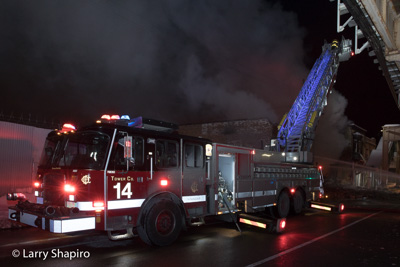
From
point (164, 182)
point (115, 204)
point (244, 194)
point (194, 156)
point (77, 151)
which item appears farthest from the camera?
point (244, 194)

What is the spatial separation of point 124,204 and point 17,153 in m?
8.98

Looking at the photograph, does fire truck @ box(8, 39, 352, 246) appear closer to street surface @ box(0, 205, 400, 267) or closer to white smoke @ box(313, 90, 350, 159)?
street surface @ box(0, 205, 400, 267)

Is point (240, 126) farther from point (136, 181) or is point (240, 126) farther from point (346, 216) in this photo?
point (136, 181)

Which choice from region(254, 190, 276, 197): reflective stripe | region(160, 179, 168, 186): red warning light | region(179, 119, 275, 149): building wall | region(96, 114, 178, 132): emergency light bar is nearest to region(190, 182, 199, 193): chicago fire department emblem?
region(160, 179, 168, 186): red warning light

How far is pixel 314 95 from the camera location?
1266 centimetres

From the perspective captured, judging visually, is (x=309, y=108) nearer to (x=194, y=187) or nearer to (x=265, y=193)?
(x=265, y=193)

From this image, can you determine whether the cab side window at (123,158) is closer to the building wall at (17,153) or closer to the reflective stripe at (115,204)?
the reflective stripe at (115,204)

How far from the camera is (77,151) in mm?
6070

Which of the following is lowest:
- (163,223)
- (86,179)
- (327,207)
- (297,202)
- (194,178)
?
(327,207)

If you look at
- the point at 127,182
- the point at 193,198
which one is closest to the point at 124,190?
the point at 127,182

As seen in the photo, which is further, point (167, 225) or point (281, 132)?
point (281, 132)

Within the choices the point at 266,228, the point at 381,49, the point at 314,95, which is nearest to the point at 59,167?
the point at 266,228

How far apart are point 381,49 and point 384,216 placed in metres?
6.86

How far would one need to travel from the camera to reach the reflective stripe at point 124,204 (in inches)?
221
